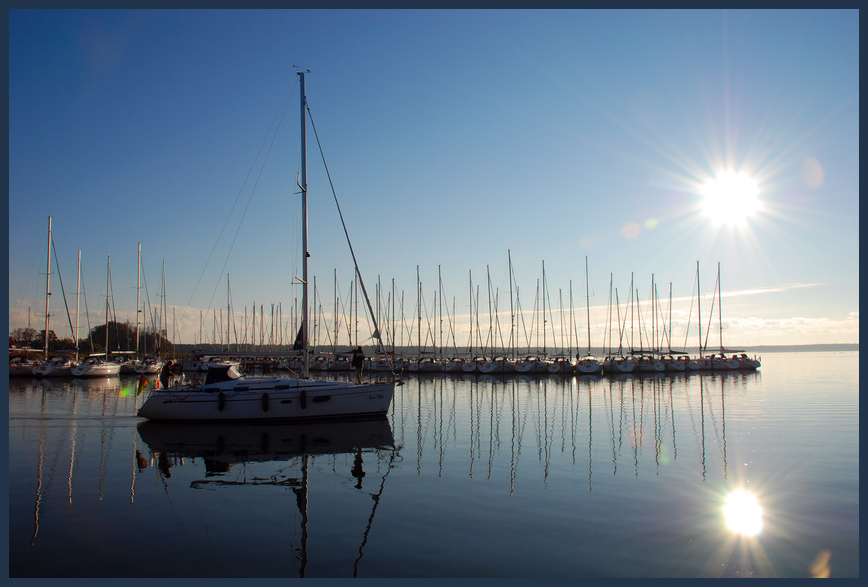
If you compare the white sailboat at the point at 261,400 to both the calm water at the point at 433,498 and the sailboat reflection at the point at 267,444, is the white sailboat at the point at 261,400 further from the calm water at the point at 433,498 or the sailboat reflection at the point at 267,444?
the calm water at the point at 433,498

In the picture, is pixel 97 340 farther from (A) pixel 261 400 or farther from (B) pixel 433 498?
(B) pixel 433 498

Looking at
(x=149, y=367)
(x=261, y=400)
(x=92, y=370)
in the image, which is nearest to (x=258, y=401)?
(x=261, y=400)

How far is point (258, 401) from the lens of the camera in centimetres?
2191

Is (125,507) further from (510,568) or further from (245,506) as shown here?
(510,568)

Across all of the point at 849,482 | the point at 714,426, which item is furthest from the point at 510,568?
the point at 714,426

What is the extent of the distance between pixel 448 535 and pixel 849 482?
33.0ft

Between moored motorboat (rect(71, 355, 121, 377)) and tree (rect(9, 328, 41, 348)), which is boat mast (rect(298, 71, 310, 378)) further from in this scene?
tree (rect(9, 328, 41, 348))

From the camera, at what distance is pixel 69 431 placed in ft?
64.3

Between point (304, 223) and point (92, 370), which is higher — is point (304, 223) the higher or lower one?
the higher one

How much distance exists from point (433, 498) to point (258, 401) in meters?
12.6

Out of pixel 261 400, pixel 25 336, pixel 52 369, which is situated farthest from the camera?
pixel 25 336

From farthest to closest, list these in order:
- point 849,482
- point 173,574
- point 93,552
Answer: point 849,482
point 93,552
point 173,574

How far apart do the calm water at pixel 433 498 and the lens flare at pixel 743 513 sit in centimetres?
12

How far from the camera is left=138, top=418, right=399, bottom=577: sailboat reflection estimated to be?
13094 millimetres
